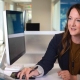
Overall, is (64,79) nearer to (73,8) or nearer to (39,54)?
(73,8)

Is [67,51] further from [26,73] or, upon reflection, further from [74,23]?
[26,73]

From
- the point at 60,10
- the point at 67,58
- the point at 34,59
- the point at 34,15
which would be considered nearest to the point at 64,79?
the point at 67,58

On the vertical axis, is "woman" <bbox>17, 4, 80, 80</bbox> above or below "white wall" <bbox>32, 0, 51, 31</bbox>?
below

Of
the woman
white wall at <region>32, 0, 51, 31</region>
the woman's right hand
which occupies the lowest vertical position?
the woman's right hand

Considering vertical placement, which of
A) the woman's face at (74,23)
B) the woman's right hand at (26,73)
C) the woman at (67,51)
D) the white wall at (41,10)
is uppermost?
the white wall at (41,10)

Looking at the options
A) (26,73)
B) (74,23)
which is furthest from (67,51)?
(26,73)

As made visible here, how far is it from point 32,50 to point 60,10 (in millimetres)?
3955

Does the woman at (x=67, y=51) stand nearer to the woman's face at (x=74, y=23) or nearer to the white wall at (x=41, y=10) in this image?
the woman's face at (x=74, y=23)

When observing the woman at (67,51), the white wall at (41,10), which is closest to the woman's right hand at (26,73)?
the woman at (67,51)

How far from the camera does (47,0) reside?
25.2 feet

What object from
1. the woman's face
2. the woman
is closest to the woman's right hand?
the woman

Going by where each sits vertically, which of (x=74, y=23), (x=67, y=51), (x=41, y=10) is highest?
(x=41, y=10)

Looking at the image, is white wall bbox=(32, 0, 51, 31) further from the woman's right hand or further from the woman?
the woman's right hand

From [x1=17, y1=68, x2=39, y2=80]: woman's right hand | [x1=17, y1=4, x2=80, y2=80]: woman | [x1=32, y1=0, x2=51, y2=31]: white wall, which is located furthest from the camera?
[x1=32, y1=0, x2=51, y2=31]: white wall
